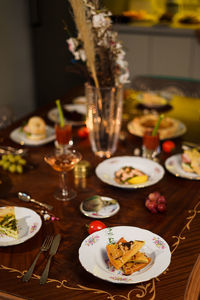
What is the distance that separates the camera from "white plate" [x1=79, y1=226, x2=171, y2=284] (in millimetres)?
1165

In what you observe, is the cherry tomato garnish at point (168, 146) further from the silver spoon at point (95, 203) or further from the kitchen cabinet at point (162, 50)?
the kitchen cabinet at point (162, 50)

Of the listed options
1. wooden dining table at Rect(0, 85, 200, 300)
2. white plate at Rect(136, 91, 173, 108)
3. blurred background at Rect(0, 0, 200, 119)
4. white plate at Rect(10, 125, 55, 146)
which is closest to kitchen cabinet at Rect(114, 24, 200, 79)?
blurred background at Rect(0, 0, 200, 119)

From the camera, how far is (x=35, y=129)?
2111 mm

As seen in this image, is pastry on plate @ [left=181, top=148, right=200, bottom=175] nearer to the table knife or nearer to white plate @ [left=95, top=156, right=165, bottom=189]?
white plate @ [left=95, top=156, right=165, bottom=189]

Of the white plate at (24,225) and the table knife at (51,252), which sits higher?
the white plate at (24,225)

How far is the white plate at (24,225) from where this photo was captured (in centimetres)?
133

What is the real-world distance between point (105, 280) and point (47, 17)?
402 centimetres

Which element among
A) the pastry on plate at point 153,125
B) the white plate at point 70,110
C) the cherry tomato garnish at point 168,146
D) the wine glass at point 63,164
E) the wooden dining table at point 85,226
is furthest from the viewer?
the white plate at point 70,110

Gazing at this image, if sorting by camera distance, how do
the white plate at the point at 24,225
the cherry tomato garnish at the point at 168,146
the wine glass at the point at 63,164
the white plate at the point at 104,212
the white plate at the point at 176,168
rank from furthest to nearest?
the cherry tomato garnish at the point at 168,146 → the white plate at the point at 176,168 → the wine glass at the point at 63,164 → the white plate at the point at 104,212 → the white plate at the point at 24,225

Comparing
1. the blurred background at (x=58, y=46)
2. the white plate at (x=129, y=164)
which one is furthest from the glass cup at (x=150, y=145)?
the blurred background at (x=58, y=46)

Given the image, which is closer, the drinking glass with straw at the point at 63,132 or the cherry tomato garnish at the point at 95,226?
the cherry tomato garnish at the point at 95,226

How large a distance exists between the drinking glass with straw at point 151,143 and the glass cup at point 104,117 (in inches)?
6.5

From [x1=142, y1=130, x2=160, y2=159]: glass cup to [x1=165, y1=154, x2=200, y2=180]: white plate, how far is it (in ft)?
0.29

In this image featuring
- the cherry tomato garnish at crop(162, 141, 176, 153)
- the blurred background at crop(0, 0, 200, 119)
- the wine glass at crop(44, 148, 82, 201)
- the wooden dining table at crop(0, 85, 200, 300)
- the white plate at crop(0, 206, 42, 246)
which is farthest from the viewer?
the blurred background at crop(0, 0, 200, 119)
